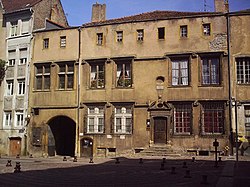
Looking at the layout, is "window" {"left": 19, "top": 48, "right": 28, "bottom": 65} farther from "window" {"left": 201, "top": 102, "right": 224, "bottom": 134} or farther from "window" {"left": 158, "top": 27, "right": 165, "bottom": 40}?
"window" {"left": 201, "top": 102, "right": 224, "bottom": 134}

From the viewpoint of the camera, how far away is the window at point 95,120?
26.6 meters

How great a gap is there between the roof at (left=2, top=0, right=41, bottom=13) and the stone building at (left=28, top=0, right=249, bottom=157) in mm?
3106

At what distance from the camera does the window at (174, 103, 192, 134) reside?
24622 millimetres

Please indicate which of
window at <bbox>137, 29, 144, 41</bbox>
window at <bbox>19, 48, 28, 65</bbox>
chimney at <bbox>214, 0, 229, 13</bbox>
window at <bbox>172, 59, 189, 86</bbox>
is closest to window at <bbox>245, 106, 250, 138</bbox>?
window at <bbox>172, 59, 189, 86</bbox>

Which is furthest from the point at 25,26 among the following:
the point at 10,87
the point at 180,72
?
the point at 180,72

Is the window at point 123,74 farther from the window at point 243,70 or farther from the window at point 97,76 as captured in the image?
the window at point 243,70

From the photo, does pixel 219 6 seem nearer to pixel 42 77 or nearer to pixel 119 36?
pixel 119 36

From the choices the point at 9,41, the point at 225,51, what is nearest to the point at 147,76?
the point at 225,51

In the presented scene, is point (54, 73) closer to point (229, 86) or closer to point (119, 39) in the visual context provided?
point (119, 39)

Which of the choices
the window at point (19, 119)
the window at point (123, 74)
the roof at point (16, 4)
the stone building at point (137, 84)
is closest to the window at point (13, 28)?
the roof at point (16, 4)

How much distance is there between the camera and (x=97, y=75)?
27297 mm

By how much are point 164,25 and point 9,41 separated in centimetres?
1438

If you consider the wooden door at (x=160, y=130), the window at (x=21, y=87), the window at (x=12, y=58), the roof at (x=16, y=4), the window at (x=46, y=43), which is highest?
the roof at (x=16, y=4)

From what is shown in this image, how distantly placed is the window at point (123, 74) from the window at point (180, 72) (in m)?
3.49
